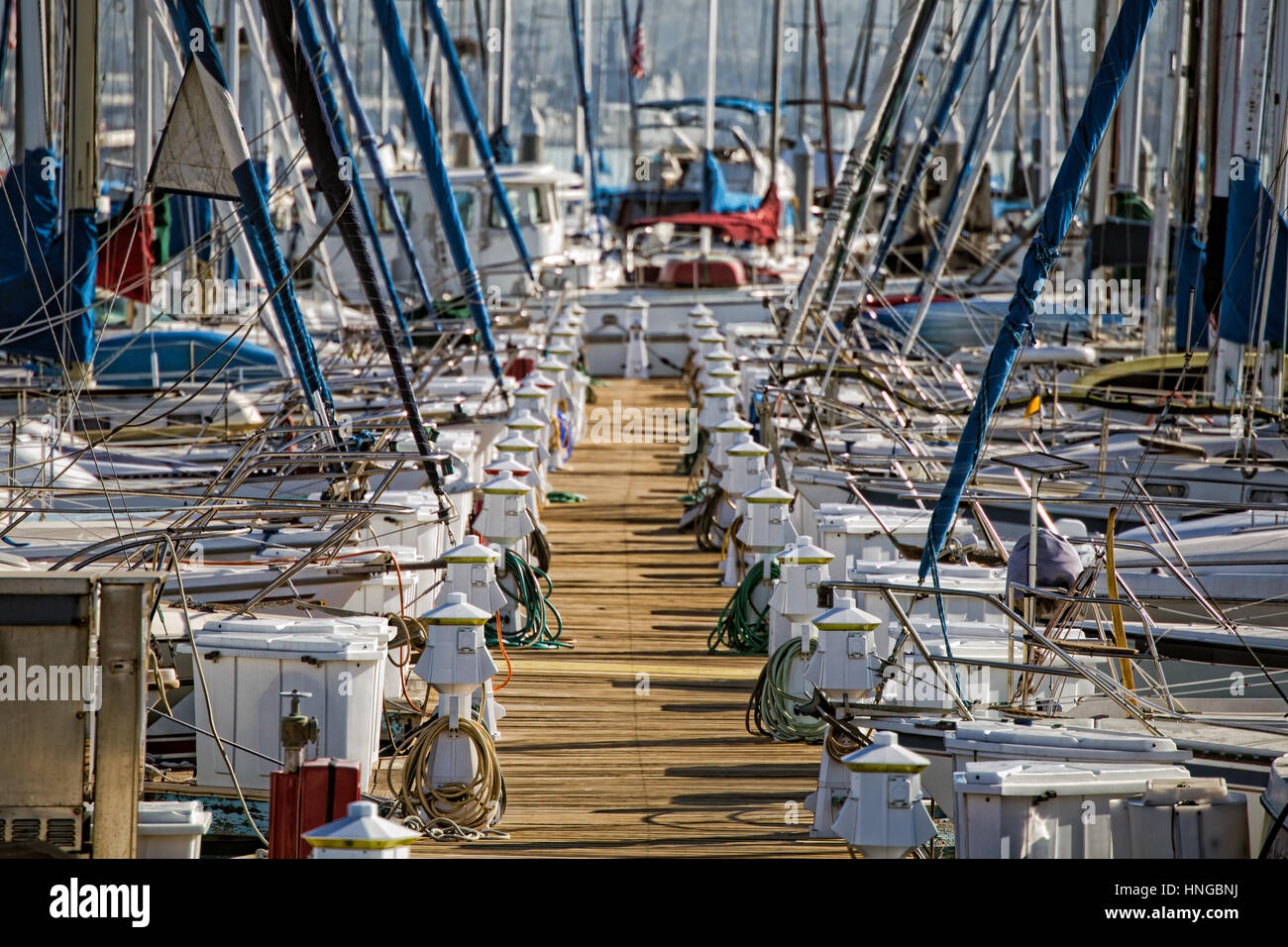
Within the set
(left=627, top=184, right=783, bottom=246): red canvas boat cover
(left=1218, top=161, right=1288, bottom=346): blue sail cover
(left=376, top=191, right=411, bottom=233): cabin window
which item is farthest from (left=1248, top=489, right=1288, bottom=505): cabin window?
(left=627, top=184, right=783, bottom=246): red canvas boat cover

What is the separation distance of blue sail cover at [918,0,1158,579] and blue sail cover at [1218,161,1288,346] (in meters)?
2.99

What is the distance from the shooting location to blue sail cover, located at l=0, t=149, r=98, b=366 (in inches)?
393

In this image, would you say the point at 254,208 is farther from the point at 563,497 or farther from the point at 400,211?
the point at 400,211

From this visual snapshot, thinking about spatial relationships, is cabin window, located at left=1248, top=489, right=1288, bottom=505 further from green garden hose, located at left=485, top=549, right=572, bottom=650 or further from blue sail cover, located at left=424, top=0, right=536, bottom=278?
blue sail cover, located at left=424, top=0, right=536, bottom=278

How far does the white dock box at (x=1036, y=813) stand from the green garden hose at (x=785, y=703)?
2200mm

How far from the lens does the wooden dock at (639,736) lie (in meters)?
6.32

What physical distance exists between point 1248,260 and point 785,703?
5.04 m

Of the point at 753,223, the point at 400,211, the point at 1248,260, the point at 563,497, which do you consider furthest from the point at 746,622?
the point at 753,223

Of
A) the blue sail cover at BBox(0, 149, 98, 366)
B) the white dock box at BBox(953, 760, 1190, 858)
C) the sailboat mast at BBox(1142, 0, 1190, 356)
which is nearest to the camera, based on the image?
the white dock box at BBox(953, 760, 1190, 858)

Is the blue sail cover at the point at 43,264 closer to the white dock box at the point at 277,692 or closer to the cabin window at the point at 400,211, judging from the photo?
the white dock box at the point at 277,692

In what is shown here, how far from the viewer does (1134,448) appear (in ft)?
38.9

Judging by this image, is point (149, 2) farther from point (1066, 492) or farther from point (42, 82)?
point (1066, 492)

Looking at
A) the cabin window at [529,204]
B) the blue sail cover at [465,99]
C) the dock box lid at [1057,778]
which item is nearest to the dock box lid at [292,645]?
the dock box lid at [1057,778]

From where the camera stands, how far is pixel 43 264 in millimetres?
10266
